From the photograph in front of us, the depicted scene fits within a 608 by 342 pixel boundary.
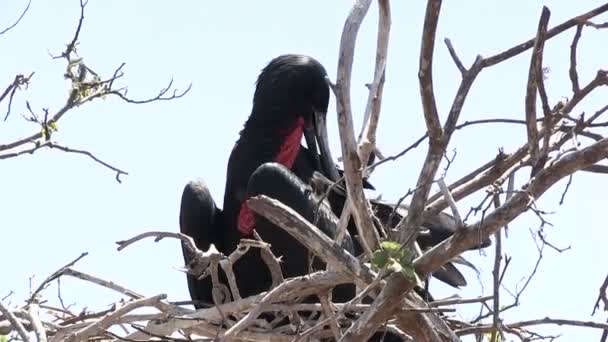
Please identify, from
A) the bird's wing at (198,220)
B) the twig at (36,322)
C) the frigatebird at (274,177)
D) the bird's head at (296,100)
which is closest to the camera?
the twig at (36,322)

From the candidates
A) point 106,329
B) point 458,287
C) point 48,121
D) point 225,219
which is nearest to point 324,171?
point 225,219

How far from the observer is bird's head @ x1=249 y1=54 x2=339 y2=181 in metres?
6.83

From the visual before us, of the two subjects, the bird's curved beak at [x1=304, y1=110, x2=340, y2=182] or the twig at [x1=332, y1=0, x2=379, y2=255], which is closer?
the twig at [x1=332, y1=0, x2=379, y2=255]

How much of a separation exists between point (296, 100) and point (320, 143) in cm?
31

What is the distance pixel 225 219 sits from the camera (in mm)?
6574

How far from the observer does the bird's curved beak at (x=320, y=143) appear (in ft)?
21.6

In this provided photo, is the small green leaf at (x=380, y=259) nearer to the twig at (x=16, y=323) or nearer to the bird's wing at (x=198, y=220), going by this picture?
the twig at (x=16, y=323)

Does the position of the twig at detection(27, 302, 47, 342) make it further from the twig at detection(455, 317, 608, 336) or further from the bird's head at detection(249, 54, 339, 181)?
the bird's head at detection(249, 54, 339, 181)

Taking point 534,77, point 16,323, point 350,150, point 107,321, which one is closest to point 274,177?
point 107,321

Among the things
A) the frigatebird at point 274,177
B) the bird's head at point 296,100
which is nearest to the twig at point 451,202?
the frigatebird at point 274,177

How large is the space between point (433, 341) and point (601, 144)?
30.1 inches

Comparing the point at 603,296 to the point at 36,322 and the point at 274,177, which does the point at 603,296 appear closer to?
the point at 36,322

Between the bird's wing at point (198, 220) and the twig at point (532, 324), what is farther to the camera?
the bird's wing at point (198, 220)

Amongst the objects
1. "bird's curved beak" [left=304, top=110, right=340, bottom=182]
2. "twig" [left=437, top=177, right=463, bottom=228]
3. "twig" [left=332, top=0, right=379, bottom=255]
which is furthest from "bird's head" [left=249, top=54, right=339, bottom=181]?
"twig" [left=437, top=177, right=463, bottom=228]
